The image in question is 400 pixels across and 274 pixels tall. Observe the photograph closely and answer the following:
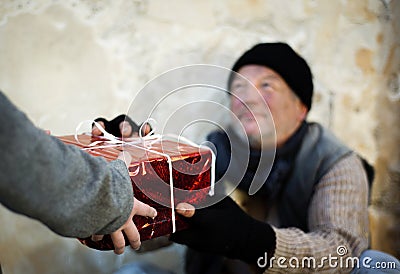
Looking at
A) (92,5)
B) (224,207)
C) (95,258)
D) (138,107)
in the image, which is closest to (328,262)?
(224,207)

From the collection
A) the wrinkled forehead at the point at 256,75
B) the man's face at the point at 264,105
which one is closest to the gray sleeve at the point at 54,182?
the man's face at the point at 264,105

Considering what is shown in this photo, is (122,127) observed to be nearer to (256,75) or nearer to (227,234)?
(227,234)

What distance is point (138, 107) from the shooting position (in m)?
0.91

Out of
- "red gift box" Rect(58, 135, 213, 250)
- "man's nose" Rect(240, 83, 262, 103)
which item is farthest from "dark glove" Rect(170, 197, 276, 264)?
"man's nose" Rect(240, 83, 262, 103)

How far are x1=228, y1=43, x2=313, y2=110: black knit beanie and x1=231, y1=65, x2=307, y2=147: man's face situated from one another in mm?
14

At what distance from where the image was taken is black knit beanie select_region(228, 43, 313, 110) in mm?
1235

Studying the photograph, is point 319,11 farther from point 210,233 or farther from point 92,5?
point 210,233

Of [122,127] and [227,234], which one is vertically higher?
[122,127]

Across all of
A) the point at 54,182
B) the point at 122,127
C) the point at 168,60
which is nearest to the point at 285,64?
the point at 168,60

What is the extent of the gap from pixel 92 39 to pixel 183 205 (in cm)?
65

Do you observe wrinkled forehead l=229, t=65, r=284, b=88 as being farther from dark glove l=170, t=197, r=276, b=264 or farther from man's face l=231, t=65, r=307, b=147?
dark glove l=170, t=197, r=276, b=264

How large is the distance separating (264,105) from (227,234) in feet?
1.37

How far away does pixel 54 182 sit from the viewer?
0.53 metres

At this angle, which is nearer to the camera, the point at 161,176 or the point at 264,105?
the point at 161,176
